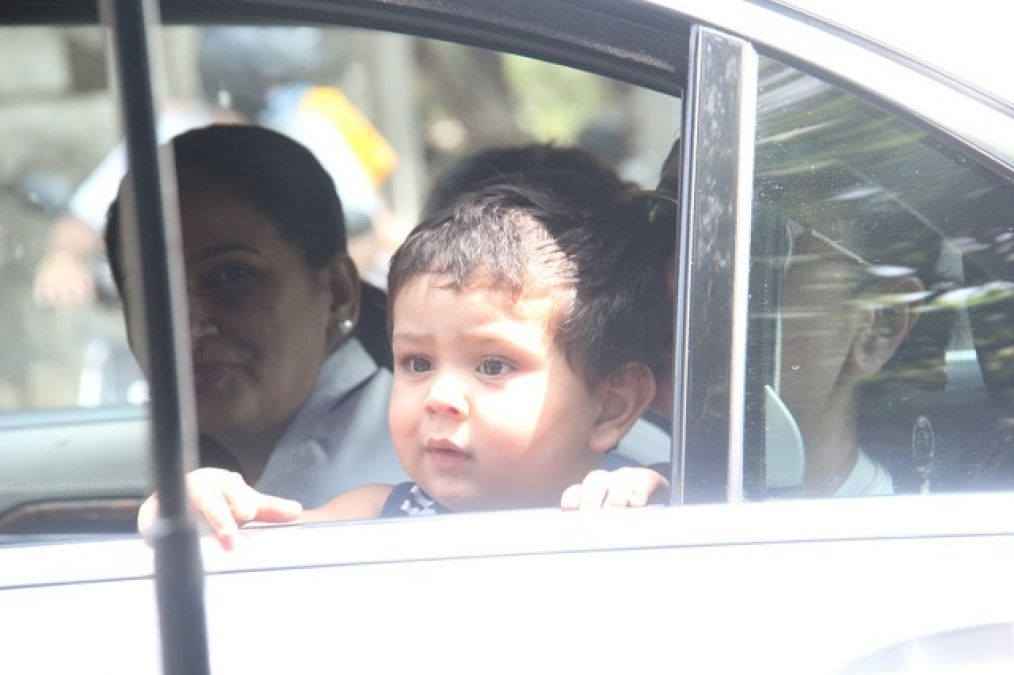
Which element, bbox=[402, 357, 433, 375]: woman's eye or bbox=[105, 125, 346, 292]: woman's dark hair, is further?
bbox=[105, 125, 346, 292]: woman's dark hair

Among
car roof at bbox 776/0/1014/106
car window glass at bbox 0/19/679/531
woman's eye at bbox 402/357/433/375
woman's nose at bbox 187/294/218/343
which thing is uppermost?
car window glass at bbox 0/19/679/531

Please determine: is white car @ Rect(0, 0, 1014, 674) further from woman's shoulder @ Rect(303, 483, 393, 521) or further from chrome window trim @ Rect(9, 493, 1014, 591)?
woman's shoulder @ Rect(303, 483, 393, 521)

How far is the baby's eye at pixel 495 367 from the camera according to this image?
6.59 feet

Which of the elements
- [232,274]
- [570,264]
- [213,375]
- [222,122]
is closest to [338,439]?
[213,375]

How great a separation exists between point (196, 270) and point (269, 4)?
20.3 inches

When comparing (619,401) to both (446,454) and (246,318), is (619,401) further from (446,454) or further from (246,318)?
(246,318)

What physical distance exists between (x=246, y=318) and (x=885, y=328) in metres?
1.31

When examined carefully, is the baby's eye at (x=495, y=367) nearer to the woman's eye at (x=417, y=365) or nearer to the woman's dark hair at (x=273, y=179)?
the woman's eye at (x=417, y=365)

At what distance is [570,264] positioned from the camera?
2039 millimetres

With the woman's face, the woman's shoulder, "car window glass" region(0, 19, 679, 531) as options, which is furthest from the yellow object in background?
the woman's shoulder

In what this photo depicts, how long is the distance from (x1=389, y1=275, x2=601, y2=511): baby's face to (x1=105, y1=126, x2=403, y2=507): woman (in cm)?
45

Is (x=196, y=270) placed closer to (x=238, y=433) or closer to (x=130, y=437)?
(x=238, y=433)

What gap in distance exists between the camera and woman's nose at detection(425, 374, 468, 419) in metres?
2.00

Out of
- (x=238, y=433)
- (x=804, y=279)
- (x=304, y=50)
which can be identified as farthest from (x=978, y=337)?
(x=304, y=50)
